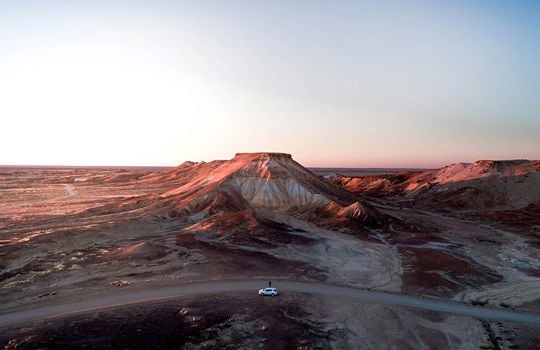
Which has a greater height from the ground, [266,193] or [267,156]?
[267,156]

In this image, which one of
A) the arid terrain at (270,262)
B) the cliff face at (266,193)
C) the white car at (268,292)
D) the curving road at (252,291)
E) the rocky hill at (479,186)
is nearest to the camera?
the arid terrain at (270,262)

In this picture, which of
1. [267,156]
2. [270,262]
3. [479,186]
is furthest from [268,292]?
[479,186]

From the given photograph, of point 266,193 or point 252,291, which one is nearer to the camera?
point 252,291

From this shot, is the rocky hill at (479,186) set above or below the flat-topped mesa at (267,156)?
below

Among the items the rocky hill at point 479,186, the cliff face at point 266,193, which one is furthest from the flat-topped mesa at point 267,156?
the rocky hill at point 479,186

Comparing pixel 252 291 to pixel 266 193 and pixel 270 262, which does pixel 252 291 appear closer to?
pixel 270 262

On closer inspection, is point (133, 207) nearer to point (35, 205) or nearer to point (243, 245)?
point (35, 205)

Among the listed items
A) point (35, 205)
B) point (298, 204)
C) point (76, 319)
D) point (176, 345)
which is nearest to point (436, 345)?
point (176, 345)

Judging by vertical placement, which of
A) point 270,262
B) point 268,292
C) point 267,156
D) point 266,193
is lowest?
point 270,262

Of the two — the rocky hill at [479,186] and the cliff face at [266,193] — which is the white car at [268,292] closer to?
the cliff face at [266,193]
